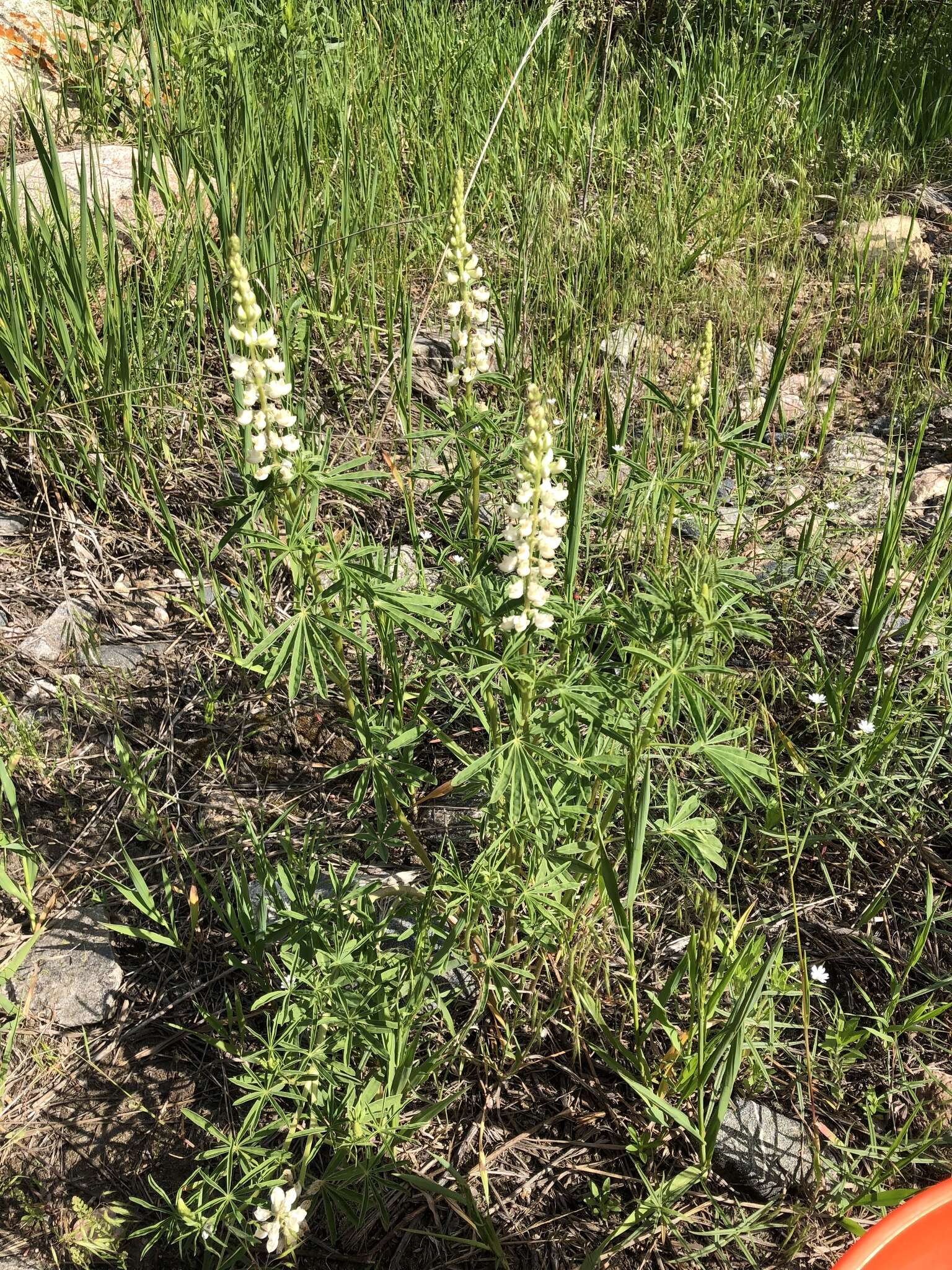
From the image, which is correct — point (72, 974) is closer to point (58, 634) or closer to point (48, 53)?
point (58, 634)

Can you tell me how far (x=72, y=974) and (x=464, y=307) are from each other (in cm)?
173

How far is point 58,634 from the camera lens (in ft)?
9.41

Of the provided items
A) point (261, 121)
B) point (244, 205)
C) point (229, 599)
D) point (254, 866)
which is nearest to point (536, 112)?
point (261, 121)

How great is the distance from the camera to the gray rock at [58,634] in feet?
9.23

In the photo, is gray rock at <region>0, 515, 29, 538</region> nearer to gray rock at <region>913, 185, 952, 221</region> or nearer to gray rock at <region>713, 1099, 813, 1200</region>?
gray rock at <region>713, 1099, 813, 1200</region>

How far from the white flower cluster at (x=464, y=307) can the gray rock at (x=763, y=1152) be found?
5.33ft

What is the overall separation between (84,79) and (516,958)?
153 inches

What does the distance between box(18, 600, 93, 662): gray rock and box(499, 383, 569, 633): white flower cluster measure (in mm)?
1592

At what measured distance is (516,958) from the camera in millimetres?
2256

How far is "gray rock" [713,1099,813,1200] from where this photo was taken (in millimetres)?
1967

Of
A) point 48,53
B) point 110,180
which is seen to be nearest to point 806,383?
point 110,180

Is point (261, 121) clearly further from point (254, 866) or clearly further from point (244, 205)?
point (254, 866)

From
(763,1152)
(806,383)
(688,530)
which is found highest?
(806,383)

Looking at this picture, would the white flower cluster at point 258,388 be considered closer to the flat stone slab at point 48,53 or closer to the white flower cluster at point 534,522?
the white flower cluster at point 534,522
